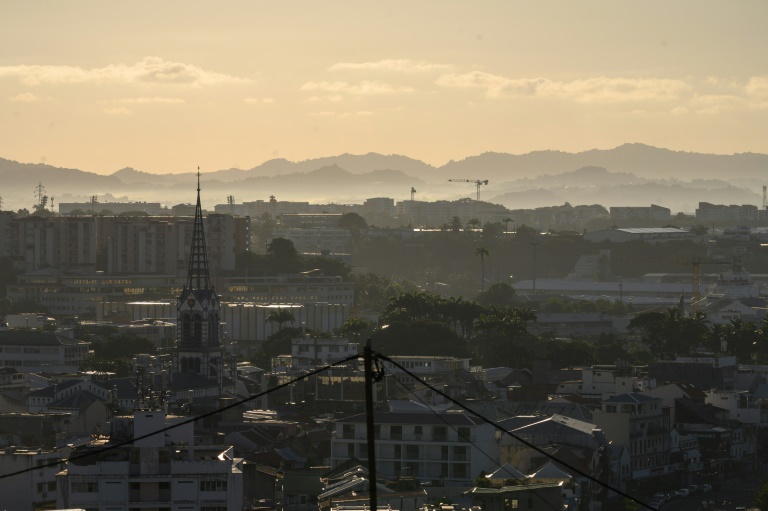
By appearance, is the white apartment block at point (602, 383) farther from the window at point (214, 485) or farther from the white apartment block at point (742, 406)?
the window at point (214, 485)

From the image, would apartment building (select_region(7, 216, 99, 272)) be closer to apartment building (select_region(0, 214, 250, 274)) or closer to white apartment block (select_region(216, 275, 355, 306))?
apartment building (select_region(0, 214, 250, 274))

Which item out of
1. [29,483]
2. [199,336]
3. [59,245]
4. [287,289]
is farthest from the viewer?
[59,245]

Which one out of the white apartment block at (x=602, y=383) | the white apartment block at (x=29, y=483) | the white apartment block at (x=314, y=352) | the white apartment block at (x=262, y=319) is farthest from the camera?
the white apartment block at (x=262, y=319)

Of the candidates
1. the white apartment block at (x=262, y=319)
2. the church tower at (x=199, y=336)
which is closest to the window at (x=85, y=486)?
the church tower at (x=199, y=336)

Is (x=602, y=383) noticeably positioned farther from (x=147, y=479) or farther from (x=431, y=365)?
(x=147, y=479)

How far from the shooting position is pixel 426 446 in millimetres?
50531

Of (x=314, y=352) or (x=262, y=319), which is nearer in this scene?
(x=314, y=352)

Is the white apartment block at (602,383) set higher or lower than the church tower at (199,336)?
lower

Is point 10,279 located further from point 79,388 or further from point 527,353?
point 79,388

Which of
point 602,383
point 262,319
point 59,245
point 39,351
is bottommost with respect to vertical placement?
point 602,383

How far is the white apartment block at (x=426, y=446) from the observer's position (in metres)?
50.0

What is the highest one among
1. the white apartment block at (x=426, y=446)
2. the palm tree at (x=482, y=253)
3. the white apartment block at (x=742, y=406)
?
the palm tree at (x=482, y=253)

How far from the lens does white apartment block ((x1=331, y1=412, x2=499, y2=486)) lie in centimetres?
5000

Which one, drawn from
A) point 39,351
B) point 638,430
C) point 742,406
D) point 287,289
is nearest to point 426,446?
point 638,430
